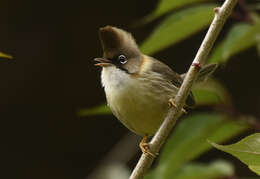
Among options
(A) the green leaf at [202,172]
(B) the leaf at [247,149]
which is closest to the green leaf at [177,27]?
(A) the green leaf at [202,172]

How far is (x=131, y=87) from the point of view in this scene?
233cm

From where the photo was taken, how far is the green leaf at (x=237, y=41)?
1908mm

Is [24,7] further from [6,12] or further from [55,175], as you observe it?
[55,175]

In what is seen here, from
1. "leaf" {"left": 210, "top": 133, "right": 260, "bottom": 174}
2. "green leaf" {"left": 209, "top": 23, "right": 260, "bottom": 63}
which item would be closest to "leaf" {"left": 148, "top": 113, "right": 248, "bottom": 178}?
"green leaf" {"left": 209, "top": 23, "right": 260, "bottom": 63}

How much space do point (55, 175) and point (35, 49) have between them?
114 centimetres

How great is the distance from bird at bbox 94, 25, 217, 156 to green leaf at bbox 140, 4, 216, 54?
209 millimetres

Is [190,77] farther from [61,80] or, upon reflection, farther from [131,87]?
[61,80]

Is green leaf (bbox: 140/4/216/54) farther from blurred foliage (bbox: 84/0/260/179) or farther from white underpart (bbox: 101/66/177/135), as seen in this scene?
white underpart (bbox: 101/66/177/135)

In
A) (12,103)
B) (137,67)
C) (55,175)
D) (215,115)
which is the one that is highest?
(137,67)

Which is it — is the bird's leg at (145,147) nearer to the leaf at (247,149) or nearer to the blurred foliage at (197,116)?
the blurred foliage at (197,116)

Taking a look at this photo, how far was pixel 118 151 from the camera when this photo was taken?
4043 mm

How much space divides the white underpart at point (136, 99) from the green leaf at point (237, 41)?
323 millimetres

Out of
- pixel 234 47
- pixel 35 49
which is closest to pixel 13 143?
pixel 35 49

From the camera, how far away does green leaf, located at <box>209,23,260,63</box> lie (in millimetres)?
1908
